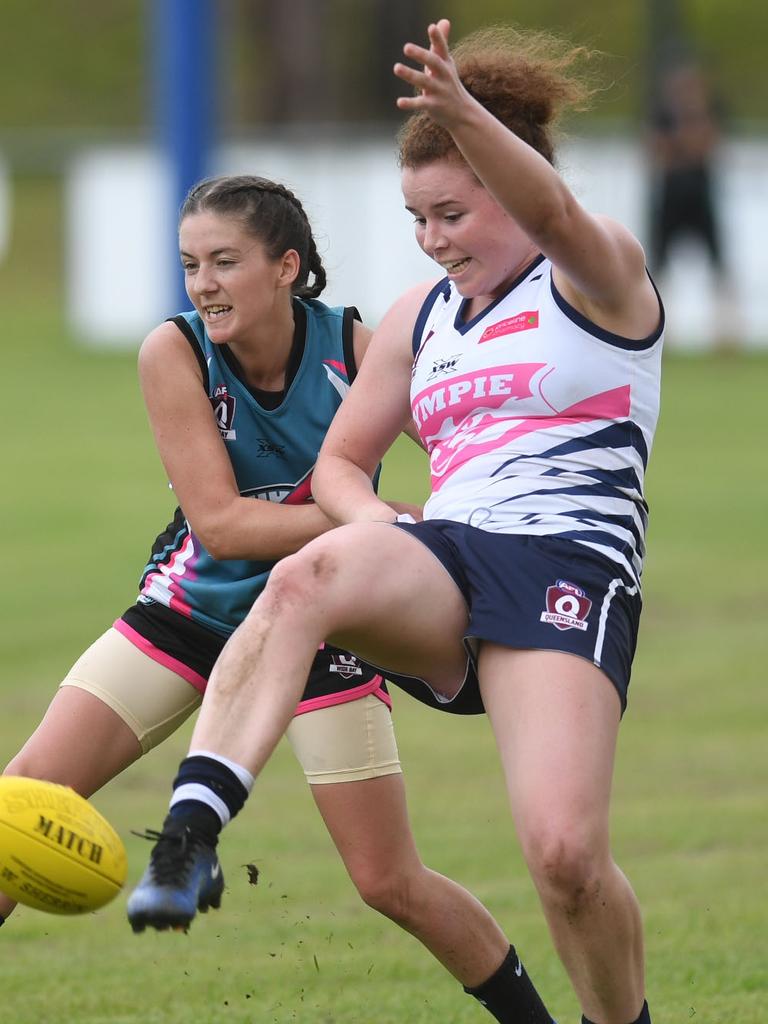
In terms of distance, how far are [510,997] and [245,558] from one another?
128cm

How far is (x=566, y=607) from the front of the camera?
3.95 meters

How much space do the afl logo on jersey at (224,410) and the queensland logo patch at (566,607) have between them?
3.50 ft

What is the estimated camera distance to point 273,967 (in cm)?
543

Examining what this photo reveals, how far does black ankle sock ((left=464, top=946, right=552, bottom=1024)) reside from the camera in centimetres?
459

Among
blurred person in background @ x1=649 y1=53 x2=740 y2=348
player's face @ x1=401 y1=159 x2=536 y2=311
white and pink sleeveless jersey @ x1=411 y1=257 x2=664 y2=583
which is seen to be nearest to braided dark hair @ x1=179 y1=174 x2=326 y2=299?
player's face @ x1=401 y1=159 x2=536 y2=311

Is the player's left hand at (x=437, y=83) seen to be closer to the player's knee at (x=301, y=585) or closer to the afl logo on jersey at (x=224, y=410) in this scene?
the player's knee at (x=301, y=585)

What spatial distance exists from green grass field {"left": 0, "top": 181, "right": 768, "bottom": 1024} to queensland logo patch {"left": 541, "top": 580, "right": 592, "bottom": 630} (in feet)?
4.52

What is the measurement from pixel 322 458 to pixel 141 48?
1600 inches

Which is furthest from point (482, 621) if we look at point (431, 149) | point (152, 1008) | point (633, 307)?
point (152, 1008)

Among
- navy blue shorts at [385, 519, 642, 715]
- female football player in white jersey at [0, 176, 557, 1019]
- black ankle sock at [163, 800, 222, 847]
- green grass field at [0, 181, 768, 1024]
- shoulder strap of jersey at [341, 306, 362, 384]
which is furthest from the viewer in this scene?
green grass field at [0, 181, 768, 1024]

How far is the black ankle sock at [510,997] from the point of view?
15.0 feet

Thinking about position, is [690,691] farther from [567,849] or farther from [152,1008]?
[567,849]

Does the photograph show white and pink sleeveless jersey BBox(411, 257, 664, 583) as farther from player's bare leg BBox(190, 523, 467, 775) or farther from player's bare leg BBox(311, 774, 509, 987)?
player's bare leg BBox(311, 774, 509, 987)

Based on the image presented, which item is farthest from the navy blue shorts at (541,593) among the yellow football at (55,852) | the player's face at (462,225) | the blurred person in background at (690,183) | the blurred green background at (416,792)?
the blurred person in background at (690,183)
